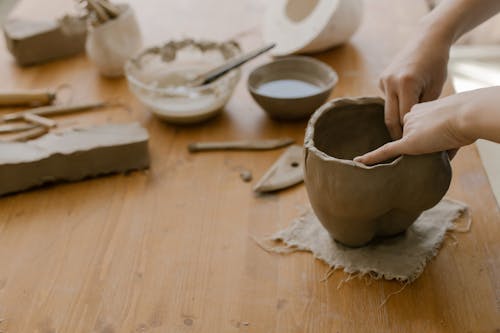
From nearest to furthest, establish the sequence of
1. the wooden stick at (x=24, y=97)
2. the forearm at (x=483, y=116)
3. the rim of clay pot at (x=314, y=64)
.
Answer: the forearm at (x=483, y=116)
the rim of clay pot at (x=314, y=64)
the wooden stick at (x=24, y=97)

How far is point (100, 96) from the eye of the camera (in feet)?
4.17

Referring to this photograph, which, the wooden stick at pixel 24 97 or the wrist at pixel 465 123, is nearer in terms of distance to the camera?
the wrist at pixel 465 123

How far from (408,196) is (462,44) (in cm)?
96

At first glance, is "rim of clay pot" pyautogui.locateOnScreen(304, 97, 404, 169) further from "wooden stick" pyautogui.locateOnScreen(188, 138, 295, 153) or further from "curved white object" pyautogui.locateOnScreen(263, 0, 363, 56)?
"curved white object" pyautogui.locateOnScreen(263, 0, 363, 56)

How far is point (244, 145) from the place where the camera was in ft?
3.63

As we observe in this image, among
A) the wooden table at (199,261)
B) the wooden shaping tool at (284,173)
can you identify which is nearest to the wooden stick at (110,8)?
the wooden table at (199,261)

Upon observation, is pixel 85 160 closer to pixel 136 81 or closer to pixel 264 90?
pixel 136 81

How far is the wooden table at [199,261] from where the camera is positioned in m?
0.79

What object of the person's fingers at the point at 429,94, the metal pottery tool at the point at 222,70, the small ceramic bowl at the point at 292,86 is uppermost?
the person's fingers at the point at 429,94

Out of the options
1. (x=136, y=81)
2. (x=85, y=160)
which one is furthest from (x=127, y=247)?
(x=136, y=81)

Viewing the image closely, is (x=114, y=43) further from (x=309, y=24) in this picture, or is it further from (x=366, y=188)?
(x=366, y=188)

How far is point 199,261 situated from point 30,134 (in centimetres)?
48

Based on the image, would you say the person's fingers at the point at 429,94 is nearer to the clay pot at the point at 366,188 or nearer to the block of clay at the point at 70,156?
the clay pot at the point at 366,188

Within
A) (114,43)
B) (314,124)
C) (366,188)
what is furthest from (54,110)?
(366,188)
